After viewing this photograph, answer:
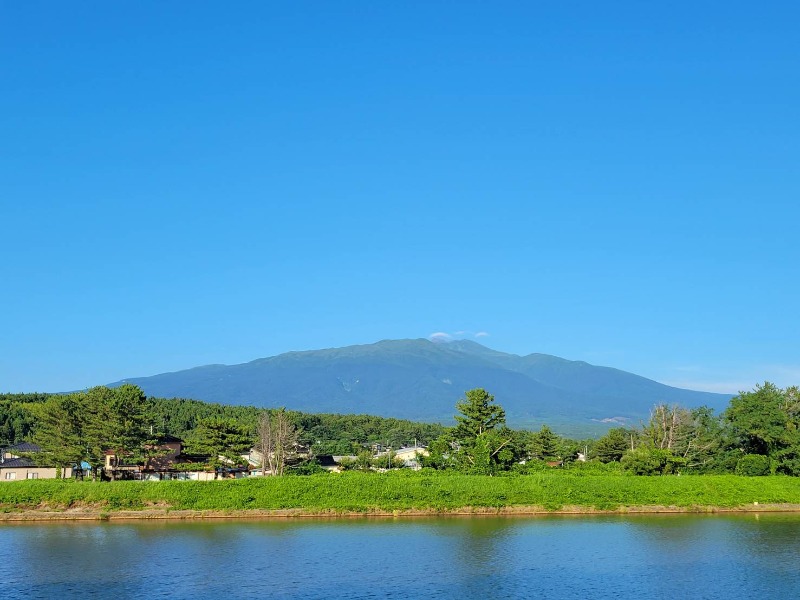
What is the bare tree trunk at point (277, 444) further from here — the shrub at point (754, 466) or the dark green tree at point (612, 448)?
the shrub at point (754, 466)

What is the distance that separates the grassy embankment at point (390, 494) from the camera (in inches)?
1592

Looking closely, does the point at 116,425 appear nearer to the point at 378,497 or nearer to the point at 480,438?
the point at 378,497

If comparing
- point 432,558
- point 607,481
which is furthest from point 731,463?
point 432,558

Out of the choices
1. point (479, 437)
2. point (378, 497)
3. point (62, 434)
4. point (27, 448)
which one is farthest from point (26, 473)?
point (479, 437)

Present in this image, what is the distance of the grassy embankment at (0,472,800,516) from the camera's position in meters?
40.4

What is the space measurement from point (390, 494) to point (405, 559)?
553 inches

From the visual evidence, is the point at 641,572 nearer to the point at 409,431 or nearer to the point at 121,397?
the point at 121,397

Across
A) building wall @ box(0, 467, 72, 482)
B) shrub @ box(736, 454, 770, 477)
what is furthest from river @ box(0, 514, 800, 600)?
building wall @ box(0, 467, 72, 482)

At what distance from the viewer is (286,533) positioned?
3384 centimetres

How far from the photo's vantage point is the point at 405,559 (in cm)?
2755

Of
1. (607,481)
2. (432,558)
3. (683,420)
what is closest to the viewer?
(432,558)

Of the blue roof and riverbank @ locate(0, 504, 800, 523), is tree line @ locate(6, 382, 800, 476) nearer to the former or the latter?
the blue roof

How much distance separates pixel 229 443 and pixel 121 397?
693cm

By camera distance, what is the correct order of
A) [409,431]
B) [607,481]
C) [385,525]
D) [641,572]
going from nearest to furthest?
[641,572]
[385,525]
[607,481]
[409,431]
